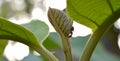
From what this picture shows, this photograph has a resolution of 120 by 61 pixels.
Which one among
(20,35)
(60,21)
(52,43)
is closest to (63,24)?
(60,21)

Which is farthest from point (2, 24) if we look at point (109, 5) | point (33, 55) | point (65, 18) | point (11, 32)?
point (33, 55)

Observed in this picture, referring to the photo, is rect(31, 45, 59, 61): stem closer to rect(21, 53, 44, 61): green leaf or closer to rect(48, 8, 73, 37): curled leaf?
rect(48, 8, 73, 37): curled leaf

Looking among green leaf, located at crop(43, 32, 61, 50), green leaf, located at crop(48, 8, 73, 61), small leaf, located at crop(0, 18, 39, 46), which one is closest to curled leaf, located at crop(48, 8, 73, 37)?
A: green leaf, located at crop(48, 8, 73, 61)

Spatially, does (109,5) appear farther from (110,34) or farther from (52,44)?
(110,34)

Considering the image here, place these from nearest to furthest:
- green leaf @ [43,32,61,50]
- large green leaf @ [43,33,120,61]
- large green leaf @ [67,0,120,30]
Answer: large green leaf @ [67,0,120,30], green leaf @ [43,32,61,50], large green leaf @ [43,33,120,61]

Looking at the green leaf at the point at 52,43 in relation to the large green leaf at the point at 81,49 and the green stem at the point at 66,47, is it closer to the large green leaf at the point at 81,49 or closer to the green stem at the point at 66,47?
the large green leaf at the point at 81,49

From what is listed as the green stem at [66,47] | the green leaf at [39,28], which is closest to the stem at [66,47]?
the green stem at [66,47]

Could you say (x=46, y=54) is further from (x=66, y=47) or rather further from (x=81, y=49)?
(x=81, y=49)
